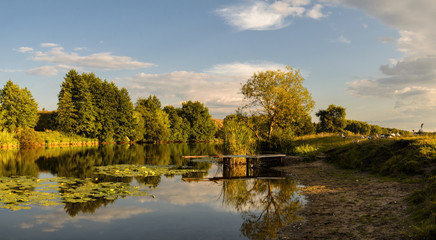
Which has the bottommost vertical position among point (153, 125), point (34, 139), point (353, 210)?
point (353, 210)

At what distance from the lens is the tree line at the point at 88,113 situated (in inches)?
2296

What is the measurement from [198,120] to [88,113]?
52973mm

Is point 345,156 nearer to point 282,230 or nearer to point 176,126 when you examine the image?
point 282,230

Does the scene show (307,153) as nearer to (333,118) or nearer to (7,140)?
(7,140)

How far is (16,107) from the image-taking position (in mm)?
57875

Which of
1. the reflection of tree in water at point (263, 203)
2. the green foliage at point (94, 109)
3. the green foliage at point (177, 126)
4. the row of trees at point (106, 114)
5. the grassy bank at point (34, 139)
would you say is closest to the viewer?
the reflection of tree in water at point (263, 203)

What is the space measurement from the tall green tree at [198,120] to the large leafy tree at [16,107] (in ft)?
196

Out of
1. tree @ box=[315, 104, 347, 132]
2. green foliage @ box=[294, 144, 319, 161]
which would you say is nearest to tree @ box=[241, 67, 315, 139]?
green foliage @ box=[294, 144, 319, 161]

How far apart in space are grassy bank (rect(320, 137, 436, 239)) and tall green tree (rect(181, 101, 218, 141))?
8756 centimetres

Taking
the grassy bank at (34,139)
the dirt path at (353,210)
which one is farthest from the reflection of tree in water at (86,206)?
the grassy bank at (34,139)

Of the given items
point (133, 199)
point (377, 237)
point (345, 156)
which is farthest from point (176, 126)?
point (377, 237)

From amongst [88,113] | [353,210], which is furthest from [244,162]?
[88,113]

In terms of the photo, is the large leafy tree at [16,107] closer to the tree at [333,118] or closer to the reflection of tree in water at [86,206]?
the reflection of tree in water at [86,206]

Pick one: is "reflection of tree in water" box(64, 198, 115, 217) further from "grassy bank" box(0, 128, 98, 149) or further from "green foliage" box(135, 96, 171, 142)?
"green foliage" box(135, 96, 171, 142)
